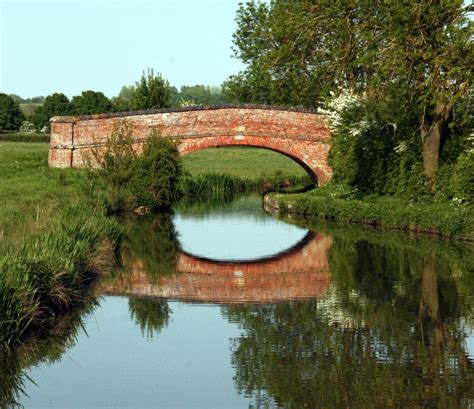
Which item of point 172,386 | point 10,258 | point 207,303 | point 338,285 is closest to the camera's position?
point 172,386

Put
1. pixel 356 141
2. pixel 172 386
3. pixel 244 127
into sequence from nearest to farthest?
pixel 172 386 → pixel 356 141 → pixel 244 127

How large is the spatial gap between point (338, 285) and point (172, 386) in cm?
757

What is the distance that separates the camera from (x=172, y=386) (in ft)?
34.3

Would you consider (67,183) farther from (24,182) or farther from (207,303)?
(207,303)

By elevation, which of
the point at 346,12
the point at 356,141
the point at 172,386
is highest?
the point at 346,12

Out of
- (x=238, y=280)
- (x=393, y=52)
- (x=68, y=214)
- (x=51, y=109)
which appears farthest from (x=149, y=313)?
(x=51, y=109)

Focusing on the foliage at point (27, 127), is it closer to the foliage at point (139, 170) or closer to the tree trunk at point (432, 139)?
the foliage at point (139, 170)

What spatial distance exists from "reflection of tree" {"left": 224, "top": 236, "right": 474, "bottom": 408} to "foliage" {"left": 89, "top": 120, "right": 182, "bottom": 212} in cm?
1490

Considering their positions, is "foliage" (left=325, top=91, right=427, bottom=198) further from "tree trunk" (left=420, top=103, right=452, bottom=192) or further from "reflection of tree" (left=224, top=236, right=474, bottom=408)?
"reflection of tree" (left=224, top=236, right=474, bottom=408)

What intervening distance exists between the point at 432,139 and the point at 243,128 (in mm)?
10763

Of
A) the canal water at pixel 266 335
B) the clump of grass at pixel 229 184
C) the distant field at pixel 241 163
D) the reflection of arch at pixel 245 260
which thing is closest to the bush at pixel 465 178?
the canal water at pixel 266 335

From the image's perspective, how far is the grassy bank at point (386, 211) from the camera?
24.3 meters

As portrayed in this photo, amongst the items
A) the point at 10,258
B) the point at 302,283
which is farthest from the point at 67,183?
the point at 10,258

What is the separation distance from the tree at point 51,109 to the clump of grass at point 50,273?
209 ft
